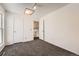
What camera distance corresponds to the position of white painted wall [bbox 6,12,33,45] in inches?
83.7

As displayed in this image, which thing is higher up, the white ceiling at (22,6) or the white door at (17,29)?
the white ceiling at (22,6)

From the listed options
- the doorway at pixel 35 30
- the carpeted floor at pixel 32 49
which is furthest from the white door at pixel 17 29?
the doorway at pixel 35 30

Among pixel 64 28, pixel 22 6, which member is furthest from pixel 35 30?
pixel 64 28

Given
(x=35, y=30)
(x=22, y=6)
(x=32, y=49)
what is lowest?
(x=32, y=49)

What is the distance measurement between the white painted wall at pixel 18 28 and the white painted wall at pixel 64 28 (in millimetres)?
613

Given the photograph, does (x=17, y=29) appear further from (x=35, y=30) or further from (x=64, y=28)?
(x=64, y=28)

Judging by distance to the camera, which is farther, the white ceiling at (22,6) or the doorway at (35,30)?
the doorway at (35,30)

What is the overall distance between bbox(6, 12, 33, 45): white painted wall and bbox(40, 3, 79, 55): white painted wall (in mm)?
613

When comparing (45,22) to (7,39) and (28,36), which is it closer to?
(28,36)

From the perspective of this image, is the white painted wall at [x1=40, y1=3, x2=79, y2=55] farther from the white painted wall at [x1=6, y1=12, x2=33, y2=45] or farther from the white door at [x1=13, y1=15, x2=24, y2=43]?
the white door at [x1=13, y1=15, x2=24, y2=43]

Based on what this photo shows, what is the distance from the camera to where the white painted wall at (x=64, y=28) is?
270 centimetres

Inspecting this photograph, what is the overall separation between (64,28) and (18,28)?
1.62 metres

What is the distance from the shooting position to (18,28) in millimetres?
2201

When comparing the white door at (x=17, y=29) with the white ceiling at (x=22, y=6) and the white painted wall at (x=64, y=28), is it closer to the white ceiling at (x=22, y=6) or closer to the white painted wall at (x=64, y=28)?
the white ceiling at (x=22, y=6)
